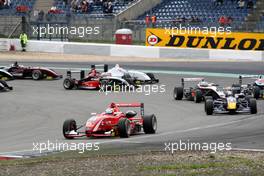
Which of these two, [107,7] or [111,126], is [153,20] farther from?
[111,126]

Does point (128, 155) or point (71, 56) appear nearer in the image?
point (128, 155)

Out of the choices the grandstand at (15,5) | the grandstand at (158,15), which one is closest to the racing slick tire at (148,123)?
the grandstand at (158,15)

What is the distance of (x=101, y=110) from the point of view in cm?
2388

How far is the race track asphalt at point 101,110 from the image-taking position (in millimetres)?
17312

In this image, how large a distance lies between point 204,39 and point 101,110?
20657 mm

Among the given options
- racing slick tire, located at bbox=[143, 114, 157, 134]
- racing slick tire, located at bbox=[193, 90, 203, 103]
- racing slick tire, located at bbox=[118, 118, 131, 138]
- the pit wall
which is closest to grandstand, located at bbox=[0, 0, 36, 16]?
the pit wall

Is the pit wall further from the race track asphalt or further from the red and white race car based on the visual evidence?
the red and white race car

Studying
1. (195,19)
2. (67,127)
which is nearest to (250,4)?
(195,19)

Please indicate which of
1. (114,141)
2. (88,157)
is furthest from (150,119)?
(88,157)

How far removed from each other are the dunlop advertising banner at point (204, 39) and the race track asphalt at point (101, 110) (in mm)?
8748

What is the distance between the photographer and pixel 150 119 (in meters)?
18.4

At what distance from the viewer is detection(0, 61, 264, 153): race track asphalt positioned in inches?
682

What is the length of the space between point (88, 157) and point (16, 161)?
1273mm

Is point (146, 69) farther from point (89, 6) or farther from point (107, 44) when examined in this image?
point (89, 6)
